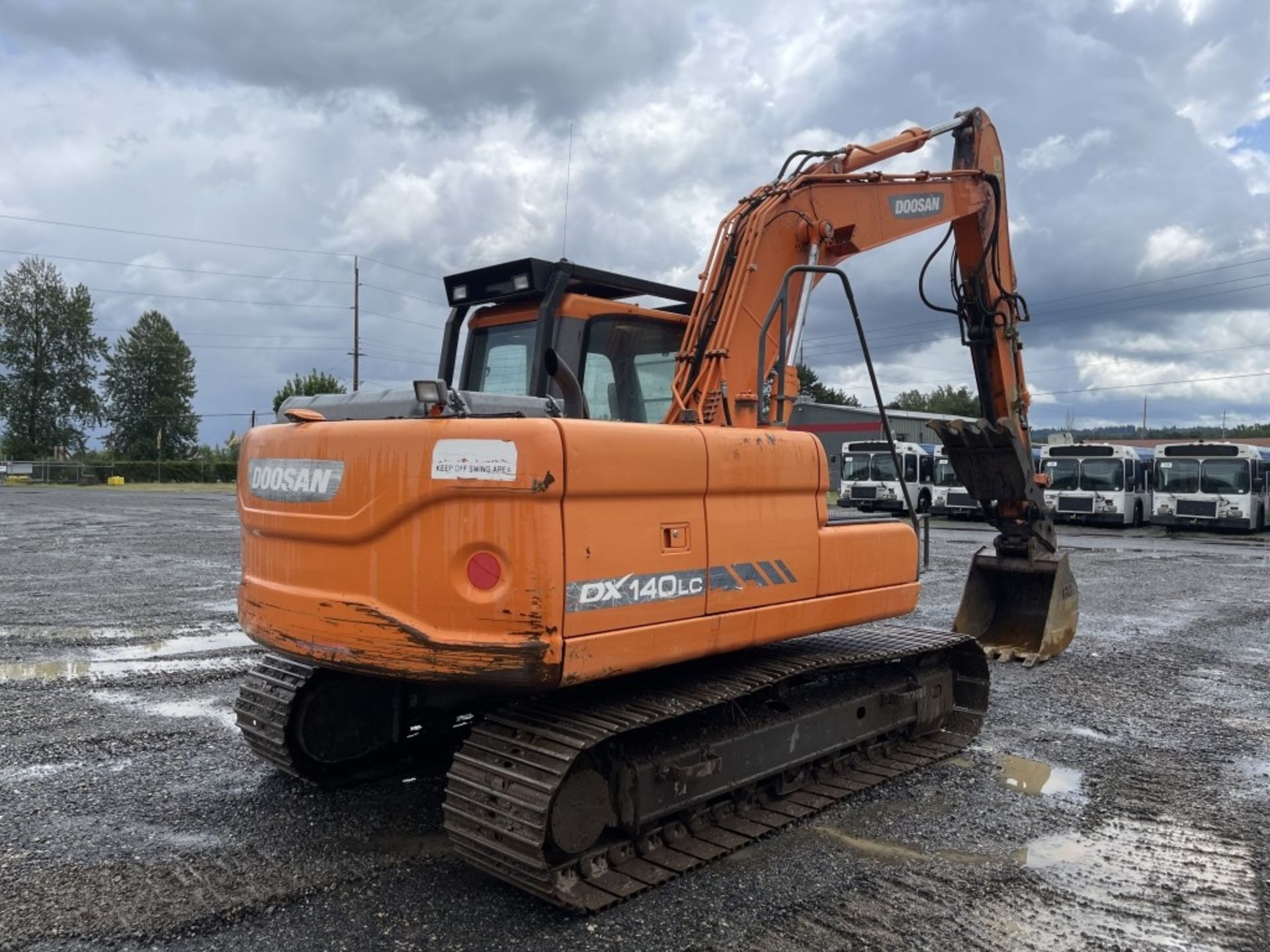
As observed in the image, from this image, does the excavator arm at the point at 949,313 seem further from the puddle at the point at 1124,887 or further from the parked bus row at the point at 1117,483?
the parked bus row at the point at 1117,483

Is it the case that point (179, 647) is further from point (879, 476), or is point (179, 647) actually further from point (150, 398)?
point (150, 398)

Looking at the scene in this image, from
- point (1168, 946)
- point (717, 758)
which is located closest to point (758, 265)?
point (717, 758)

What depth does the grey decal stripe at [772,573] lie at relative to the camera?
4.39 meters

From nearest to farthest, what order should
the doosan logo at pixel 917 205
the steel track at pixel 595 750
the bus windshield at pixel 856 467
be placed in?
the steel track at pixel 595 750 → the doosan logo at pixel 917 205 → the bus windshield at pixel 856 467

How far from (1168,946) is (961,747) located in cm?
224

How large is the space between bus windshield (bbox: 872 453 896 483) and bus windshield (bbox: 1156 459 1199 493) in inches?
314

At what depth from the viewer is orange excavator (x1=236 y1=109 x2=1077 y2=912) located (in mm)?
3584

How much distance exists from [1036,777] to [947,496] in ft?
95.6

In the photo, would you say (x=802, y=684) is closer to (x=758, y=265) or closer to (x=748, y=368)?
(x=748, y=368)

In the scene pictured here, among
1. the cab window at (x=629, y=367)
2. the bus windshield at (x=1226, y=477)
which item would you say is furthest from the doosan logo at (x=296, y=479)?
the bus windshield at (x=1226, y=477)

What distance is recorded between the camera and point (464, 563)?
358cm

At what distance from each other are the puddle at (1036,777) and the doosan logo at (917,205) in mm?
3605

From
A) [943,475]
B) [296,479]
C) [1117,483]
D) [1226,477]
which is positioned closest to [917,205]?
[296,479]

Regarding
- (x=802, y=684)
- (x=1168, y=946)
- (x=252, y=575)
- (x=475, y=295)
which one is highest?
(x=475, y=295)
